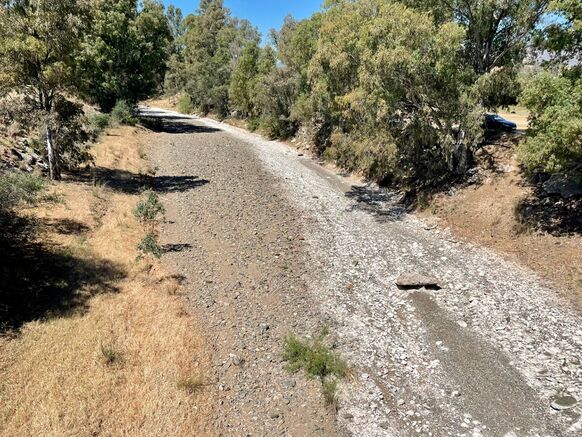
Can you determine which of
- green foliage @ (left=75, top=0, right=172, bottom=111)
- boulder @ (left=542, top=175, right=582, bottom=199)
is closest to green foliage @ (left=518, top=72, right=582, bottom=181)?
boulder @ (left=542, top=175, right=582, bottom=199)

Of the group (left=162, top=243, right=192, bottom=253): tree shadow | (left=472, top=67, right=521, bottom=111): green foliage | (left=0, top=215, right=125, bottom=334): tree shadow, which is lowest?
(left=162, top=243, right=192, bottom=253): tree shadow

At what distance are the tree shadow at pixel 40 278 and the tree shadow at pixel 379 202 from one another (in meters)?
Answer: 16.5

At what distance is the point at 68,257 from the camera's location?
16.5m

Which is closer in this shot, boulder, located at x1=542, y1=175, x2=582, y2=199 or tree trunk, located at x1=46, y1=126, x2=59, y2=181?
boulder, located at x1=542, y1=175, x2=582, y2=199

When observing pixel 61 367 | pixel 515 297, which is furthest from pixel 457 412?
pixel 61 367

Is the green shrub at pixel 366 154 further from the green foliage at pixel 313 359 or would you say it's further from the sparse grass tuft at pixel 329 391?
the sparse grass tuft at pixel 329 391

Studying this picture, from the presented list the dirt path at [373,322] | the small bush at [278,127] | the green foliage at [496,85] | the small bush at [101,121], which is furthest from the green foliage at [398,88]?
the small bush at [101,121]

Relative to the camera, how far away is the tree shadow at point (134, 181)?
27.2 m

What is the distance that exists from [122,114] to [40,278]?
38.1 meters

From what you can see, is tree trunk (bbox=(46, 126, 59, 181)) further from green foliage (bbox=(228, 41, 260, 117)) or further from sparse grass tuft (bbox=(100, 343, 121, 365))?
green foliage (bbox=(228, 41, 260, 117))

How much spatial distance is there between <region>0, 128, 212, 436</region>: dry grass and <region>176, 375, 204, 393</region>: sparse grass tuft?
6cm

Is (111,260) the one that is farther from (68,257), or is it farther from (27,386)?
(27,386)

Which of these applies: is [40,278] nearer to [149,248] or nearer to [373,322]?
[149,248]

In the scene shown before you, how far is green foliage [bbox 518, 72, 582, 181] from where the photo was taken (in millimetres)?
15711
